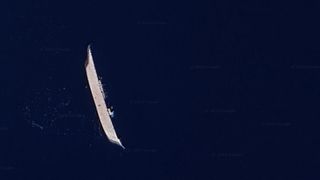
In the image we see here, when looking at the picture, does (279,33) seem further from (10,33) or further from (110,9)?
(10,33)

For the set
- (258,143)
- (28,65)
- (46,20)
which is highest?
(46,20)

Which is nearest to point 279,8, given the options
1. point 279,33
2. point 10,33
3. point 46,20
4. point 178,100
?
point 279,33

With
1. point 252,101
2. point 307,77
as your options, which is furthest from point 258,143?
point 307,77

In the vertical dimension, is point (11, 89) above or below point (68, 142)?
above
